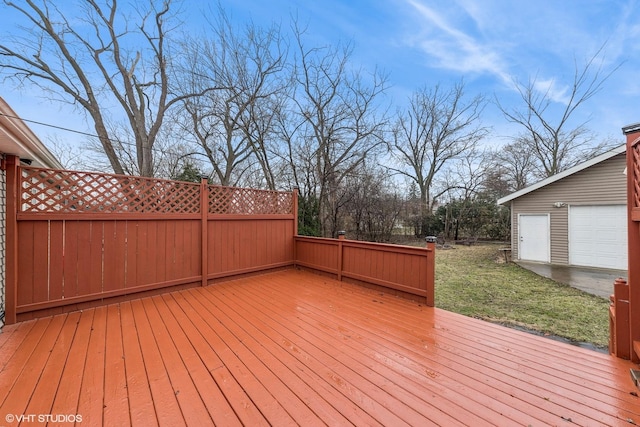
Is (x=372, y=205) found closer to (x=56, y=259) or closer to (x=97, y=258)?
(x=97, y=258)

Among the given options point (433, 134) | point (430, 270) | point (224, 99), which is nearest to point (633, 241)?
point (430, 270)

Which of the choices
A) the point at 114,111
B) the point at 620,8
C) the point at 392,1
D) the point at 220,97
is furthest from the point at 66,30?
the point at 620,8

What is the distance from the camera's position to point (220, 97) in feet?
26.1

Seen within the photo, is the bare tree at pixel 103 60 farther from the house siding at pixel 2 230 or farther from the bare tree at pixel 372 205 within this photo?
the bare tree at pixel 372 205

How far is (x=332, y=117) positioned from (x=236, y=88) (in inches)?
128

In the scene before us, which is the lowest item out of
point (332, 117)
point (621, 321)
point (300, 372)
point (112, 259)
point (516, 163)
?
point (300, 372)

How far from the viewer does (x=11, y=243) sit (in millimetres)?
2850

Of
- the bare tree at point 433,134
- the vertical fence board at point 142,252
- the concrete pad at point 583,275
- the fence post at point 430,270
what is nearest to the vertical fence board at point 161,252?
the vertical fence board at point 142,252

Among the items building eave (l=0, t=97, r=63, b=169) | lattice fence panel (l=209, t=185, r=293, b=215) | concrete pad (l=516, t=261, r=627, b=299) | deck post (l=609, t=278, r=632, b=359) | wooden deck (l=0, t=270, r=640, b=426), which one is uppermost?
building eave (l=0, t=97, r=63, b=169)

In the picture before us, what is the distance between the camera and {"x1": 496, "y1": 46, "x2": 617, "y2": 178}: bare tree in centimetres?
1153

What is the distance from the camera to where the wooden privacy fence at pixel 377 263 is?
3535mm

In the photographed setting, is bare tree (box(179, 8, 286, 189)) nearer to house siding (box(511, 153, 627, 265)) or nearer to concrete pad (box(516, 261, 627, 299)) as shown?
concrete pad (box(516, 261, 627, 299))

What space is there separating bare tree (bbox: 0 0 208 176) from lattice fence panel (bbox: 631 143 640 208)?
9721 mm

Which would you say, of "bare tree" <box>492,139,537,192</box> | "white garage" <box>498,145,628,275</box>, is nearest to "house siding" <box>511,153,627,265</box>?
"white garage" <box>498,145,628,275</box>
